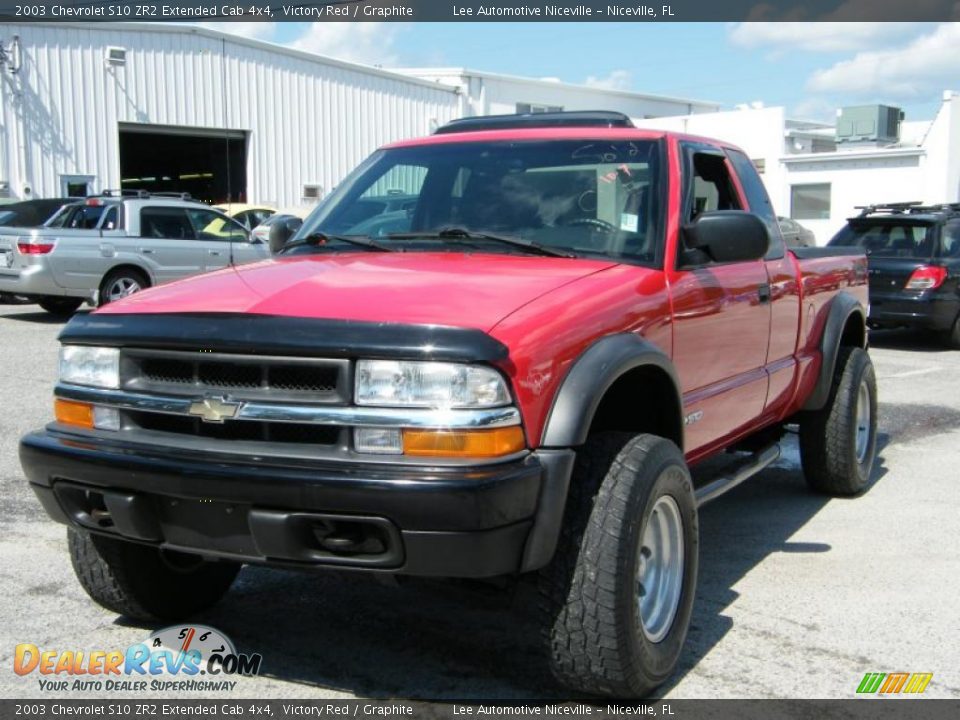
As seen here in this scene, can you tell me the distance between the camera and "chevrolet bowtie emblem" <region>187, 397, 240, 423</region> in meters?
3.05

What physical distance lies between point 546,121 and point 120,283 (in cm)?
1049

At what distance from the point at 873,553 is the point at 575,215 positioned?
229cm

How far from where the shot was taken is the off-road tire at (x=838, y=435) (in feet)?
19.1

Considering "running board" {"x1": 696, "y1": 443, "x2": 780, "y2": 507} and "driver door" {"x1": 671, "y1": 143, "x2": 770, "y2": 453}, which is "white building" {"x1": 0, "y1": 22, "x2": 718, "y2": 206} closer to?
"driver door" {"x1": 671, "y1": 143, "x2": 770, "y2": 453}

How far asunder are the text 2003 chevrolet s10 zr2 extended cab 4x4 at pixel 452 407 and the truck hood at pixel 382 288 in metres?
0.01

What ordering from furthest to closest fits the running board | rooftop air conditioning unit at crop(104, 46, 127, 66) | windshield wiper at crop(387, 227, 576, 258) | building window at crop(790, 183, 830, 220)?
building window at crop(790, 183, 830, 220) → rooftop air conditioning unit at crop(104, 46, 127, 66) → the running board → windshield wiper at crop(387, 227, 576, 258)

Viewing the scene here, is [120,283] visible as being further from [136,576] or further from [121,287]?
[136,576]

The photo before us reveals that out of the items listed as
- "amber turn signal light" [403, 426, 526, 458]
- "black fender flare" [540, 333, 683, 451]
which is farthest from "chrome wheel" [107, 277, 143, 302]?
"amber turn signal light" [403, 426, 526, 458]

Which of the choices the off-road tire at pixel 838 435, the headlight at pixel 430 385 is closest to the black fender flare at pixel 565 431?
the headlight at pixel 430 385

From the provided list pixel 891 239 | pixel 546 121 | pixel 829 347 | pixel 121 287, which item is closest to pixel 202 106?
pixel 121 287

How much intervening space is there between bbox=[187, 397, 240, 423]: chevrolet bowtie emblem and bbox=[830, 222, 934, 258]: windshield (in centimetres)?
1156

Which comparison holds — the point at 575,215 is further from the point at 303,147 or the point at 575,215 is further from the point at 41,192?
the point at 303,147

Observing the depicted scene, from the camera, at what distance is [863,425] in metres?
6.27

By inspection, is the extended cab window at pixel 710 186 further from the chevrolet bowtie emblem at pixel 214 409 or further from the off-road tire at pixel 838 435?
the chevrolet bowtie emblem at pixel 214 409
